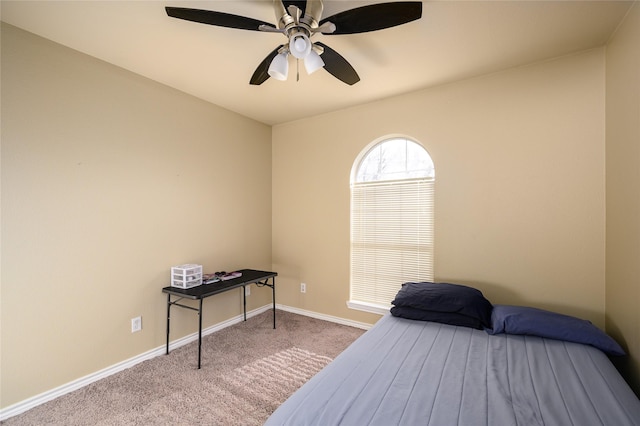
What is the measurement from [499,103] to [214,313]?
11.7 feet

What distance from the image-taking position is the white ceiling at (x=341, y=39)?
176 centimetres

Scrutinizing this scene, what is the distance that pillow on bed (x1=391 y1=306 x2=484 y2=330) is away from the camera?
2.07m

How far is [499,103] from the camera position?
8.33ft

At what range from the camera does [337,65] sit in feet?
6.49

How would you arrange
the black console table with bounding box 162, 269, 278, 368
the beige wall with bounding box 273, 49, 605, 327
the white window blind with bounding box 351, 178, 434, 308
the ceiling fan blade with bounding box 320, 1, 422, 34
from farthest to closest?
the white window blind with bounding box 351, 178, 434, 308, the black console table with bounding box 162, 269, 278, 368, the beige wall with bounding box 273, 49, 605, 327, the ceiling fan blade with bounding box 320, 1, 422, 34

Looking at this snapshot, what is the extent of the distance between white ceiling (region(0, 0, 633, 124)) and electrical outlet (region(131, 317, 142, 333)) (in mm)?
2192

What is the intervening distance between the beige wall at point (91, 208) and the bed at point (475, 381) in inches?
77.7

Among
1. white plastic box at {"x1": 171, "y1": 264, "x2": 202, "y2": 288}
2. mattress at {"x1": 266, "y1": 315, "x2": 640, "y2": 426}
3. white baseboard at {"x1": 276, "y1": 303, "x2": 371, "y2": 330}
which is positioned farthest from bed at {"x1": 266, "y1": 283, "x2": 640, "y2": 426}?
white plastic box at {"x1": 171, "y1": 264, "x2": 202, "y2": 288}

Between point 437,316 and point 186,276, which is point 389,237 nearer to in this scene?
point 437,316

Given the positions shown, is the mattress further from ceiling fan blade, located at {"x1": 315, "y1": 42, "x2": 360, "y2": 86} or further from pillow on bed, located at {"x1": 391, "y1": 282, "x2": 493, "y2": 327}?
ceiling fan blade, located at {"x1": 315, "y1": 42, "x2": 360, "y2": 86}

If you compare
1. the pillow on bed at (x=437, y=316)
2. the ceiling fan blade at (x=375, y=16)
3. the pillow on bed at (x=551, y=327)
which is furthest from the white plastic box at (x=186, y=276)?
the pillow on bed at (x=551, y=327)

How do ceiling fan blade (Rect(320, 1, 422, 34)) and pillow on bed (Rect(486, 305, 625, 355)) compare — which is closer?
ceiling fan blade (Rect(320, 1, 422, 34))

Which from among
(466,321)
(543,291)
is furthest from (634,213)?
(466,321)

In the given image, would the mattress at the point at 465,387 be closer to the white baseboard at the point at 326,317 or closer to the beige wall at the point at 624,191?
the beige wall at the point at 624,191
